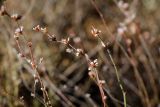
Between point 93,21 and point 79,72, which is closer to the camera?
point 79,72

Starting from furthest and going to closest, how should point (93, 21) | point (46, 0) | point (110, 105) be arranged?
point (93, 21) < point (46, 0) < point (110, 105)

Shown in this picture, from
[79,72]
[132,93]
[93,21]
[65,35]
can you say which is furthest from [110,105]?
[93,21]

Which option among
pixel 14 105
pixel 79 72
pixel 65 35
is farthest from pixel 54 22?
pixel 14 105

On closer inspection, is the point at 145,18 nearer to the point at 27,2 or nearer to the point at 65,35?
the point at 65,35

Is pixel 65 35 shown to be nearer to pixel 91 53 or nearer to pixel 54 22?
pixel 54 22

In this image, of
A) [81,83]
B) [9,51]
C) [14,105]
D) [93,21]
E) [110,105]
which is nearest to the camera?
[14,105]

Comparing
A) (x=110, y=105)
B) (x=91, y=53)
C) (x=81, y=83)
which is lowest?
(x=110, y=105)

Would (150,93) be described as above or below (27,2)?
below
